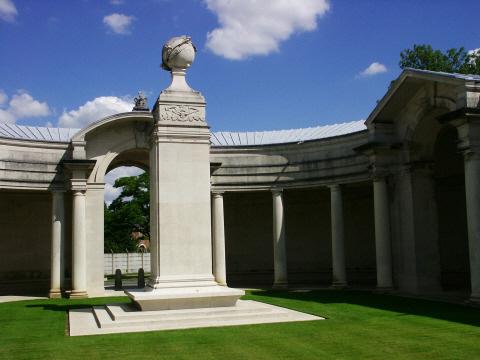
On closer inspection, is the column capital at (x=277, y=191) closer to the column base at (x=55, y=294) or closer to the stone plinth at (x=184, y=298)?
the column base at (x=55, y=294)

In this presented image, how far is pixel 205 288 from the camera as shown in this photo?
59.8 feet

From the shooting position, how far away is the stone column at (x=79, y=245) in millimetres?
29812

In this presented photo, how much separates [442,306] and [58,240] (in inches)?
758

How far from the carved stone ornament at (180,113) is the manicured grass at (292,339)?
7012mm

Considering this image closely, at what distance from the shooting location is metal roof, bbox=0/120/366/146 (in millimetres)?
36125

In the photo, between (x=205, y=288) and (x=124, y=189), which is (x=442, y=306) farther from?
(x=124, y=189)

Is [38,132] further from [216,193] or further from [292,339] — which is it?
[292,339]

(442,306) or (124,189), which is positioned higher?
(124,189)

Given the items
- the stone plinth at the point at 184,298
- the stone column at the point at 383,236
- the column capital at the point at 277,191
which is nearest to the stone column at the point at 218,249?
the column capital at the point at 277,191

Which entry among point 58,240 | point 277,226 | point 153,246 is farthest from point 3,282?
point 153,246

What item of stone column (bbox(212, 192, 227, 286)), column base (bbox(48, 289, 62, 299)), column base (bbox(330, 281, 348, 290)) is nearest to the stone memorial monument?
column base (bbox(48, 289, 62, 299))

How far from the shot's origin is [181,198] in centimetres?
1884

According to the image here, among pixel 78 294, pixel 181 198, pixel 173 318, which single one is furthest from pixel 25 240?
pixel 173 318

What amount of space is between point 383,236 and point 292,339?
1394cm
